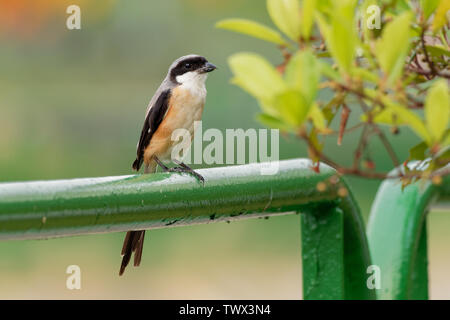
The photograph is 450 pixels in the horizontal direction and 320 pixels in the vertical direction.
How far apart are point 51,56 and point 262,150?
801 centimetres

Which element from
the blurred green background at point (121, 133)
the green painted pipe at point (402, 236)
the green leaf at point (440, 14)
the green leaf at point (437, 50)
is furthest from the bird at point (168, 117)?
the blurred green background at point (121, 133)

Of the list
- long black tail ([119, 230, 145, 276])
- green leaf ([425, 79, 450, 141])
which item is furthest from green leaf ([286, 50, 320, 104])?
long black tail ([119, 230, 145, 276])

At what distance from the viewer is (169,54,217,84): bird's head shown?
3402 millimetres

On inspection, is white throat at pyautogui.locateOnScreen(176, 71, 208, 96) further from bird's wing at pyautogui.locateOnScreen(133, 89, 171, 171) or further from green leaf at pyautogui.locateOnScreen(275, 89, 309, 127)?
green leaf at pyautogui.locateOnScreen(275, 89, 309, 127)

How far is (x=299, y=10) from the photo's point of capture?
1.03 meters

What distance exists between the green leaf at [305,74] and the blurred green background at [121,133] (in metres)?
5.26

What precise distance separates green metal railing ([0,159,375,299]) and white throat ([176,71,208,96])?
1.61 meters

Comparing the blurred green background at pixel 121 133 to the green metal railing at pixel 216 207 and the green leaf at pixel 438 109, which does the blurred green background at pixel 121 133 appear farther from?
the green leaf at pixel 438 109

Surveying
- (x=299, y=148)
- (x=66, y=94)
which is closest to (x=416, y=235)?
(x=299, y=148)

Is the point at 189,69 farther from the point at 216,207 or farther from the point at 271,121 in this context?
the point at 271,121

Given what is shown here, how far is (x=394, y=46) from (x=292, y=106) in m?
0.12

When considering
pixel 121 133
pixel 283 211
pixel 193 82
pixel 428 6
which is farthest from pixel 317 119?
pixel 121 133

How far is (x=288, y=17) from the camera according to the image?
1000 mm
